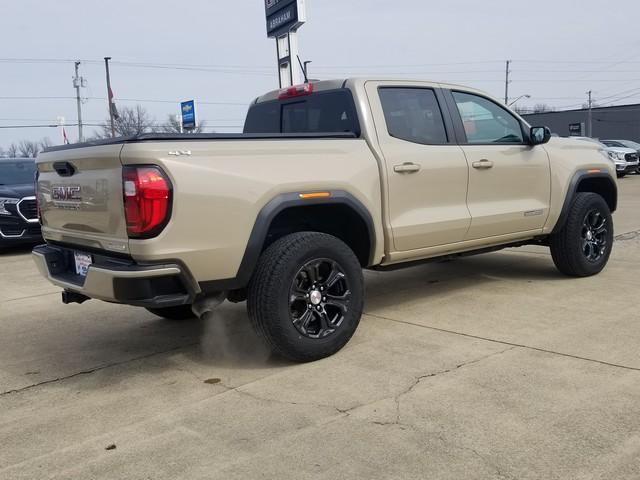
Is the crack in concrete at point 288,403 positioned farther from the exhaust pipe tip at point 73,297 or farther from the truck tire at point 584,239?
the truck tire at point 584,239

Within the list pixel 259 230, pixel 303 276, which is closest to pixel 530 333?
pixel 303 276

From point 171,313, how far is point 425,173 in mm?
2425

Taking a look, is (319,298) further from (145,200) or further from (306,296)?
(145,200)

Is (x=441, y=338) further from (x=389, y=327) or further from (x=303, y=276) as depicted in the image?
(x=303, y=276)

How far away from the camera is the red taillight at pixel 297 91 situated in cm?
501

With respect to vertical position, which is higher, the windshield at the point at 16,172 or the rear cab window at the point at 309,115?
the rear cab window at the point at 309,115

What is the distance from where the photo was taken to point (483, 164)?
523 cm

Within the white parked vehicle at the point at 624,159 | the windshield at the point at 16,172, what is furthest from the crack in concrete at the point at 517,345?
the white parked vehicle at the point at 624,159

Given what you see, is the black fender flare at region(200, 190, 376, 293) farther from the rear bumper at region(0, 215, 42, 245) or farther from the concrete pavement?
the rear bumper at region(0, 215, 42, 245)

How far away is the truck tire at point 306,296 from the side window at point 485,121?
1833 millimetres

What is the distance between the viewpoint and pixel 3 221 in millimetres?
9875

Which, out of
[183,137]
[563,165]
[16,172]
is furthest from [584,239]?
[16,172]

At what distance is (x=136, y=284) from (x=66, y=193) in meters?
1.01

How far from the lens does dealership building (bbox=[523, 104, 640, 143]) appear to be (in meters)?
58.0
